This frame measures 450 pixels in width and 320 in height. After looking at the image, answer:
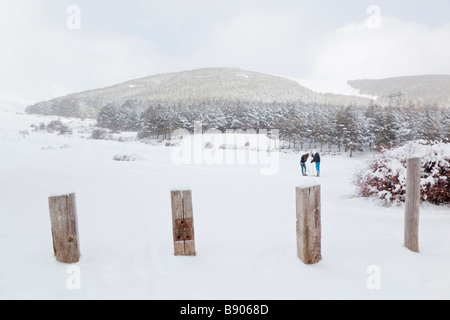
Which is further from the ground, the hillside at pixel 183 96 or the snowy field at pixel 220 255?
the hillside at pixel 183 96

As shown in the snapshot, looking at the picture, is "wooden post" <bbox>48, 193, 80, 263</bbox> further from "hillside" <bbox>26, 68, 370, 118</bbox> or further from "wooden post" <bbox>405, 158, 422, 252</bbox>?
"hillside" <bbox>26, 68, 370, 118</bbox>

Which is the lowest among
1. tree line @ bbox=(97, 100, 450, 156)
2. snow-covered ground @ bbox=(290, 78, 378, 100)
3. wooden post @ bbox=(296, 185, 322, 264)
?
wooden post @ bbox=(296, 185, 322, 264)

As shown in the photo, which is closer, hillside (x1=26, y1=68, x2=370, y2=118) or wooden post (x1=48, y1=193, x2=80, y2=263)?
wooden post (x1=48, y1=193, x2=80, y2=263)

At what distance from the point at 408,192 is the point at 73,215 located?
4.25m

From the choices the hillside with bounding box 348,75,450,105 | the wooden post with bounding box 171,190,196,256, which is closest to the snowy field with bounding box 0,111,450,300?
the wooden post with bounding box 171,190,196,256

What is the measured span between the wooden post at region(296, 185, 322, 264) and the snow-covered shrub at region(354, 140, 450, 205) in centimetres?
427

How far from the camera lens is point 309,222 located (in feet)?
10.1

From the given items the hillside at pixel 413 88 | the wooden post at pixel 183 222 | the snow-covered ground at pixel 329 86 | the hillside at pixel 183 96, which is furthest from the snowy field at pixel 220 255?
the snow-covered ground at pixel 329 86

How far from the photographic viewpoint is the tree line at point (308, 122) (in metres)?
40.7

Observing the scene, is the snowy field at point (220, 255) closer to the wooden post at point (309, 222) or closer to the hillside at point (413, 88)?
the wooden post at point (309, 222)

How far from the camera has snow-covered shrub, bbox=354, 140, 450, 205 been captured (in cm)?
618

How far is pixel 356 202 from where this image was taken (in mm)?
6973

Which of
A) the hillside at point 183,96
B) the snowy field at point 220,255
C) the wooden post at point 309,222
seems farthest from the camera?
the hillside at point 183,96

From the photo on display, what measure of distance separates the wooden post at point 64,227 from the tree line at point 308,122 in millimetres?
33765
